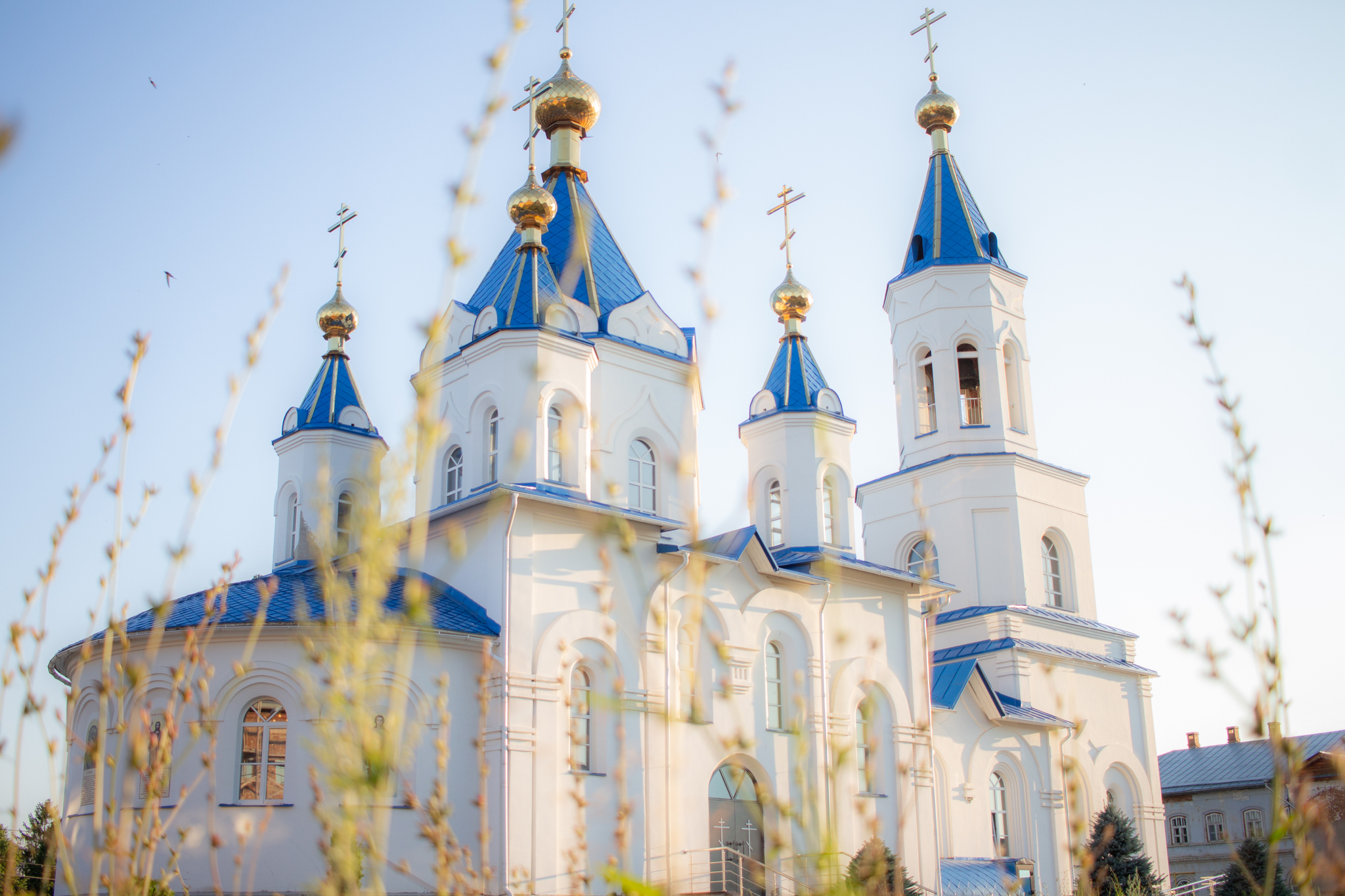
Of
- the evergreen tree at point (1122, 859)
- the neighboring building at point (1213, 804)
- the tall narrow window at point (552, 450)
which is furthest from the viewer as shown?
the neighboring building at point (1213, 804)

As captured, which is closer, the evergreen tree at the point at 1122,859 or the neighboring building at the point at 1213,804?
the evergreen tree at the point at 1122,859

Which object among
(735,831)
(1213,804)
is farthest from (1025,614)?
(1213,804)

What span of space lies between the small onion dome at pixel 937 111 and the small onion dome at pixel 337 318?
35.6ft

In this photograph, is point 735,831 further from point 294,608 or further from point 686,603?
point 686,603

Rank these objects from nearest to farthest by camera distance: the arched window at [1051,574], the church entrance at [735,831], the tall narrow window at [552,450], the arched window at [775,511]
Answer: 1. the church entrance at [735,831]
2. the tall narrow window at [552,450]
3. the arched window at [775,511]
4. the arched window at [1051,574]

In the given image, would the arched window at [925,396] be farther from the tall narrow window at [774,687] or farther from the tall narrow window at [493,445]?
the tall narrow window at [493,445]

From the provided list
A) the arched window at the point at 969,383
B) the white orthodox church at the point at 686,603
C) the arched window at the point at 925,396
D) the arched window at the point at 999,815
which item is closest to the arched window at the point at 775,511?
the white orthodox church at the point at 686,603

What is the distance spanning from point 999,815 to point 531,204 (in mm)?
10963

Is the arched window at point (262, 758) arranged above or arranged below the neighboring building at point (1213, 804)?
above

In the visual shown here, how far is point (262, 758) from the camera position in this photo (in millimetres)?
12094

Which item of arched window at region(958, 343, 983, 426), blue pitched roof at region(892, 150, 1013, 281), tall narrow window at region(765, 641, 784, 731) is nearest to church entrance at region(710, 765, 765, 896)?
tall narrow window at region(765, 641, 784, 731)

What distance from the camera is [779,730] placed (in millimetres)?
15109

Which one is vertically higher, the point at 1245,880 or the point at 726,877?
the point at 726,877

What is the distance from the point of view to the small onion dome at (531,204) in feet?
51.2
